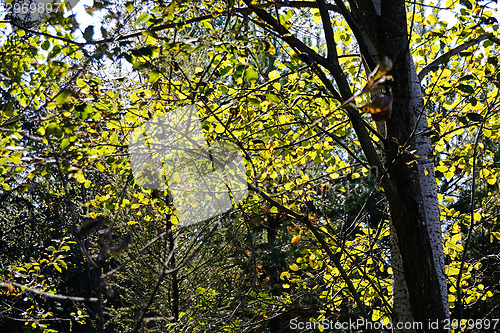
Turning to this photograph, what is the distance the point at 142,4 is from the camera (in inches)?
105

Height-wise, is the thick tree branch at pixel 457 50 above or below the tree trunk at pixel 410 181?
above

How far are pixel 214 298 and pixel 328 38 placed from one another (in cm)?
385

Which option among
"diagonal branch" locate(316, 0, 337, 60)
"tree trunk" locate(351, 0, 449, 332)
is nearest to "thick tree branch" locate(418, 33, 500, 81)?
"tree trunk" locate(351, 0, 449, 332)

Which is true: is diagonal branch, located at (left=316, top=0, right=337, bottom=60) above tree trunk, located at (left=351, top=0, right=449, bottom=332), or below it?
above

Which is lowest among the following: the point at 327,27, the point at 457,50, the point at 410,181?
the point at 410,181

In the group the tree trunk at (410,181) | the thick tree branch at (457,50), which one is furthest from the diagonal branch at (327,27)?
the thick tree branch at (457,50)

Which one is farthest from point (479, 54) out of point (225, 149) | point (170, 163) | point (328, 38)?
point (170, 163)

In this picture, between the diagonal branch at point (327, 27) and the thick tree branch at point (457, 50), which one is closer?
the diagonal branch at point (327, 27)

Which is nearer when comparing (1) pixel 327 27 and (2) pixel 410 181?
(1) pixel 327 27

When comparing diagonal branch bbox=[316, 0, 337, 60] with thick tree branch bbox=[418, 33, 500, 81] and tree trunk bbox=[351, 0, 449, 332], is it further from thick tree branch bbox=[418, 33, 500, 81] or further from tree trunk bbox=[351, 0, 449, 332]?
thick tree branch bbox=[418, 33, 500, 81]

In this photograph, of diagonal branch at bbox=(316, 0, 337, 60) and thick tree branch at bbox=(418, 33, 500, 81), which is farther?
thick tree branch at bbox=(418, 33, 500, 81)

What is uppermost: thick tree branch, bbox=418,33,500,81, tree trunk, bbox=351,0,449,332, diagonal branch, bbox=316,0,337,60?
thick tree branch, bbox=418,33,500,81

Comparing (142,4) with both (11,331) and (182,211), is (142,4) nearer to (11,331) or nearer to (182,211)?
(182,211)

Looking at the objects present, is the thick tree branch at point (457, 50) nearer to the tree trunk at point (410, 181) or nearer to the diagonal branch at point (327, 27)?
the tree trunk at point (410, 181)
